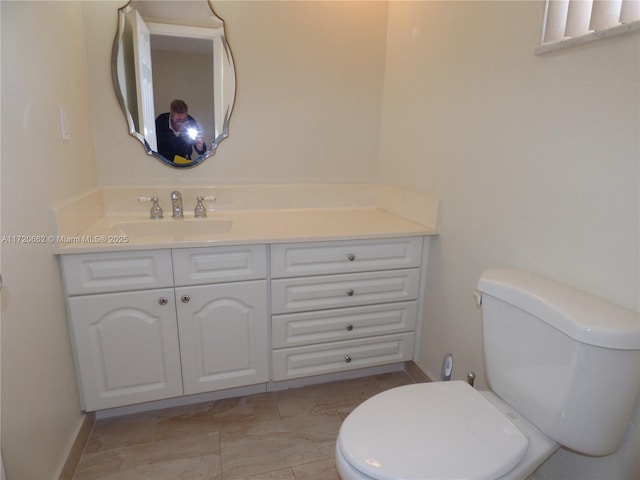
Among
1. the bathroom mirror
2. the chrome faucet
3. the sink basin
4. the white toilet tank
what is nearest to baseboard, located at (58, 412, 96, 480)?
the sink basin

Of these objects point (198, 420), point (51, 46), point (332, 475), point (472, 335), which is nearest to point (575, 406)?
point (472, 335)

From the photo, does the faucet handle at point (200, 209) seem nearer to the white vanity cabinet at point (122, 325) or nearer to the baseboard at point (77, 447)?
the white vanity cabinet at point (122, 325)

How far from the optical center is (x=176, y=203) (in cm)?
174

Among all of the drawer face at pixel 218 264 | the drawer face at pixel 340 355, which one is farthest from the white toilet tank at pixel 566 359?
the drawer face at pixel 218 264

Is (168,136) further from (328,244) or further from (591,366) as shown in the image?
(591,366)

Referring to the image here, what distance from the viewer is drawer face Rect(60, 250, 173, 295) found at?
1.29m

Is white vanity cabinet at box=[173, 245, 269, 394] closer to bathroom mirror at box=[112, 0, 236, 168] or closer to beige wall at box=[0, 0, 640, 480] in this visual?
beige wall at box=[0, 0, 640, 480]

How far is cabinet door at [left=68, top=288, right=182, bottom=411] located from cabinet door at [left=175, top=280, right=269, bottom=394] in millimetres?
54

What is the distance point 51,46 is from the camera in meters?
1.24

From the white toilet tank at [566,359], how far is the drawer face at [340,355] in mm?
714

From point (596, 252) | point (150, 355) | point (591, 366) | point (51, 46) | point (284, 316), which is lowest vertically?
point (150, 355)

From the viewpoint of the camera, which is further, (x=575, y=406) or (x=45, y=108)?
(x=45, y=108)

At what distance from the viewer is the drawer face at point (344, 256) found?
1515 millimetres

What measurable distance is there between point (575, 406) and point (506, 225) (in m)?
0.59
